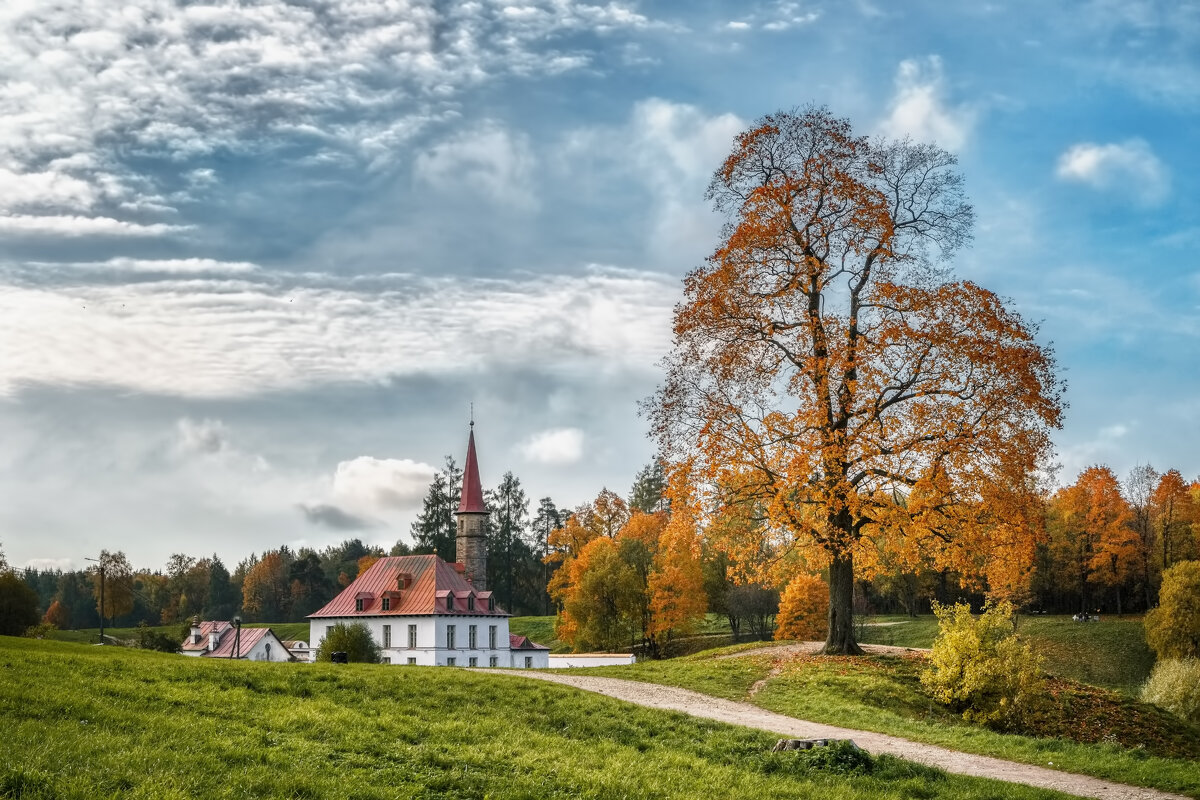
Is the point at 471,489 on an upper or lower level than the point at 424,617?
upper

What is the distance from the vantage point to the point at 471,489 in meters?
80.0

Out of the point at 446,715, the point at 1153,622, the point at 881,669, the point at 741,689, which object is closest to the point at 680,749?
the point at 446,715

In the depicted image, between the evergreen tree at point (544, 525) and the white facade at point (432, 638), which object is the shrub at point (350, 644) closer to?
the white facade at point (432, 638)

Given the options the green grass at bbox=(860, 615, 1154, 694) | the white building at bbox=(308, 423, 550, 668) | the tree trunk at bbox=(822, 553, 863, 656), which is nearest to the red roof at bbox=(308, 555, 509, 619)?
the white building at bbox=(308, 423, 550, 668)

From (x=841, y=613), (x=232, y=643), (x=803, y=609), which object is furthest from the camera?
(x=232, y=643)

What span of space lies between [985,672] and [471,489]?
6140 cm

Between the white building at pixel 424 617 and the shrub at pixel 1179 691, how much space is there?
122 feet

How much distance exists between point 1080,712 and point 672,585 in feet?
123

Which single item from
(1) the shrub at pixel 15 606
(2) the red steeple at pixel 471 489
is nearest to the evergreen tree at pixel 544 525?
(2) the red steeple at pixel 471 489

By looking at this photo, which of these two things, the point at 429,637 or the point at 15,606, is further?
the point at 429,637

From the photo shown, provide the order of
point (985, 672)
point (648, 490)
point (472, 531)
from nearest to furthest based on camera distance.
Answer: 1. point (985, 672)
2. point (472, 531)
3. point (648, 490)

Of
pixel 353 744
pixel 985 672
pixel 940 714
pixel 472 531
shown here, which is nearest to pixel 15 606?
pixel 472 531

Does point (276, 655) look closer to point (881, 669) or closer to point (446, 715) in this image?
point (881, 669)

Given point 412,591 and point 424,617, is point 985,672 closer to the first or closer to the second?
point 424,617
